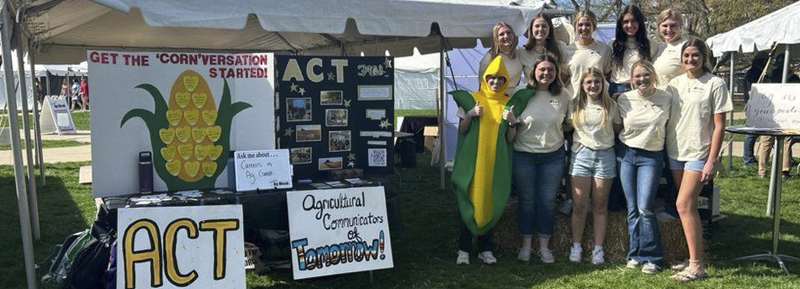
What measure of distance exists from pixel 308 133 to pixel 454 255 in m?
1.43

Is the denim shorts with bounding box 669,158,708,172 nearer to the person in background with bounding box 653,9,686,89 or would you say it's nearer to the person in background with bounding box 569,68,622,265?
the person in background with bounding box 569,68,622,265

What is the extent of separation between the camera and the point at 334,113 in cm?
455

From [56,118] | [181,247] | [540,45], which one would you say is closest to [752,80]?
[540,45]

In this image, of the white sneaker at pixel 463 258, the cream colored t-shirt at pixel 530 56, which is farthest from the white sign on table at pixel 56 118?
the cream colored t-shirt at pixel 530 56

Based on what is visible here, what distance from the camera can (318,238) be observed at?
3.87 m

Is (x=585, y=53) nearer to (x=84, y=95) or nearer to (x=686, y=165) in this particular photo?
(x=686, y=165)

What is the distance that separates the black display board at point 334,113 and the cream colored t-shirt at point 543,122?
969 mm

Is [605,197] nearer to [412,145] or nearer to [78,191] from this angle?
[412,145]

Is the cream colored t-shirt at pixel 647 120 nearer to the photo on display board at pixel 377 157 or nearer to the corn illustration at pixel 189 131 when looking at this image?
the photo on display board at pixel 377 157

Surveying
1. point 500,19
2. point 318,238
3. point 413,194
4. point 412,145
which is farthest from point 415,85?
point 318,238

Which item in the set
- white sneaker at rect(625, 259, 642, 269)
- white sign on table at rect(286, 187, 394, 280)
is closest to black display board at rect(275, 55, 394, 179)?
white sign on table at rect(286, 187, 394, 280)

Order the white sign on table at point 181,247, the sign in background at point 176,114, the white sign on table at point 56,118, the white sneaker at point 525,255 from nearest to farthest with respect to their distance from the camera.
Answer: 1. the white sign on table at point 181,247
2. the sign in background at point 176,114
3. the white sneaker at point 525,255
4. the white sign on table at point 56,118

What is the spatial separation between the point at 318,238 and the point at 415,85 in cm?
1910

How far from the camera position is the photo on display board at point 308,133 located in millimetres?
4434
